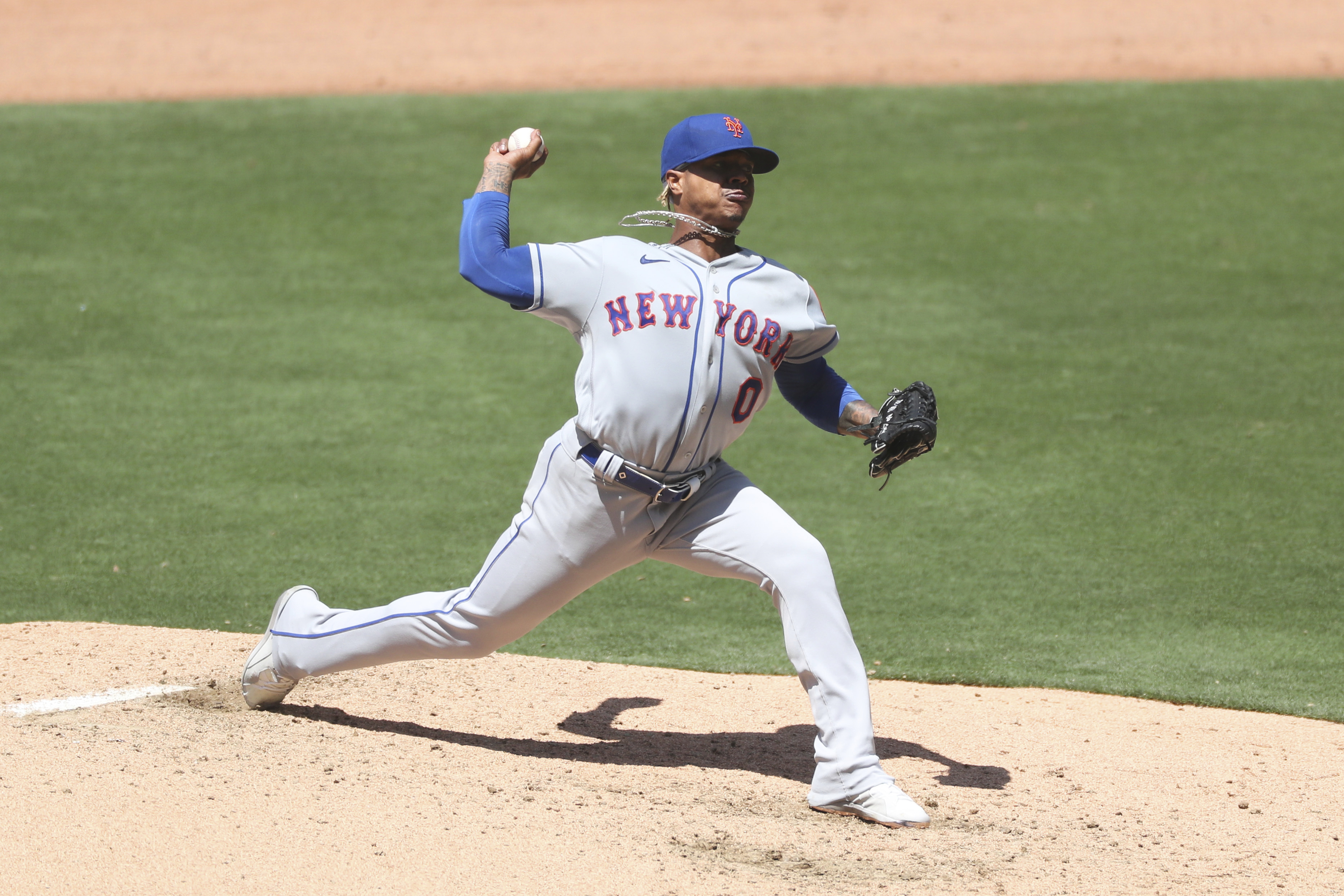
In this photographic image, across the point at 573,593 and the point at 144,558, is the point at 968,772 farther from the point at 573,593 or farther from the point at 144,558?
the point at 144,558

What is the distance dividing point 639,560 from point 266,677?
3.99 feet

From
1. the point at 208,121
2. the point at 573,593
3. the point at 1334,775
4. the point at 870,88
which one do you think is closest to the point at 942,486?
the point at 1334,775

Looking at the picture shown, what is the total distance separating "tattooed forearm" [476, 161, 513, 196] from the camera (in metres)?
3.70

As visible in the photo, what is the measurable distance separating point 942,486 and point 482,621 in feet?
12.5

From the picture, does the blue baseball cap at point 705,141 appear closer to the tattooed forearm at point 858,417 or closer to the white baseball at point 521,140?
the white baseball at point 521,140

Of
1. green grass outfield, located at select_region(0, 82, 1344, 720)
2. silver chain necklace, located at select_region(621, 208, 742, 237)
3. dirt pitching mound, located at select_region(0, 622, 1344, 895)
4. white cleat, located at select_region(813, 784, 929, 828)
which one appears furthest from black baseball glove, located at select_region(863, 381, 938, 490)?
green grass outfield, located at select_region(0, 82, 1344, 720)

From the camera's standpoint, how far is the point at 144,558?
20.3 feet

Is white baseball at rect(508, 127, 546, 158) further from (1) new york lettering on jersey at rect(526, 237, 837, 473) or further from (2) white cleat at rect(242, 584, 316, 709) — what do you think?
(2) white cleat at rect(242, 584, 316, 709)

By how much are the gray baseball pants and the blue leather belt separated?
3 cm

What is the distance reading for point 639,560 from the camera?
3877mm

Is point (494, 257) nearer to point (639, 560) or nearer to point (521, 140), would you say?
point (521, 140)

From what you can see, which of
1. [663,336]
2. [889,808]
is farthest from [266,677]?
[889,808]

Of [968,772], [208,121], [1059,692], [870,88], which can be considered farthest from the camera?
[870,88]

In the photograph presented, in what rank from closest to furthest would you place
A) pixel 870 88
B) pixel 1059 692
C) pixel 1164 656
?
pixel 1059 692, pixel 1164 656, pixel 870 88
